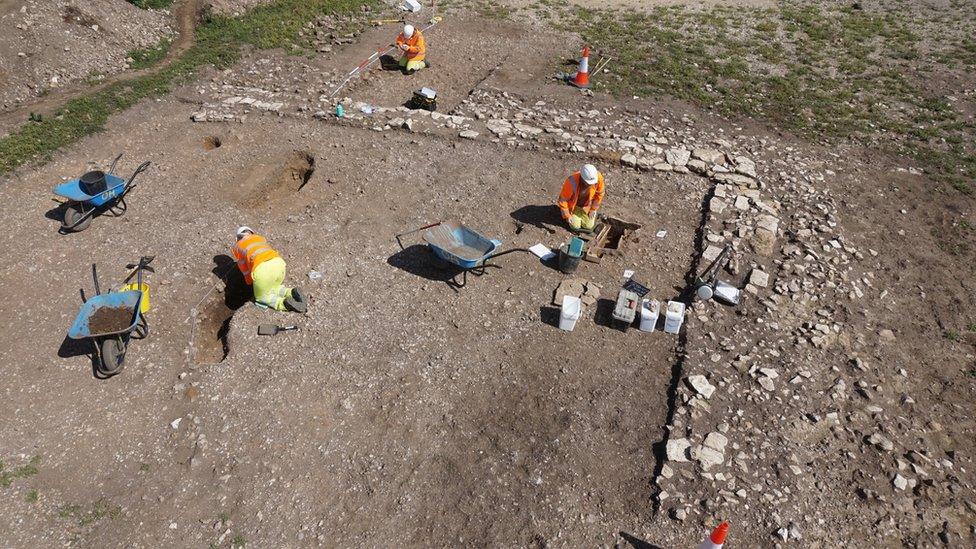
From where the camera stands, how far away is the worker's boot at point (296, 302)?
27.3 ft

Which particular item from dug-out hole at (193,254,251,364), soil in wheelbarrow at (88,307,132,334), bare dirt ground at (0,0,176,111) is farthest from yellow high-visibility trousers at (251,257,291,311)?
bare dirt ground at (0,0,176,111)

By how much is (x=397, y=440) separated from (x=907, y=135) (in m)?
14.4

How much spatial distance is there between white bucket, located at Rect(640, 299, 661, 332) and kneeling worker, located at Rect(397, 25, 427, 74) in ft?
34.2

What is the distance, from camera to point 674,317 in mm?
8156

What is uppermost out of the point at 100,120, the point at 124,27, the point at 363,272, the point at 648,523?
the point at 124,27

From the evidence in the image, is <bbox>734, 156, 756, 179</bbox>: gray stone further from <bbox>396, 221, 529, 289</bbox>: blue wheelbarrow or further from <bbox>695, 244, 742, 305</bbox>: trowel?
<bbox>396, 221, 529, 289</bbox>: blue wheelbarrow

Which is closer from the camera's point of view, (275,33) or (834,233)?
(834,233)

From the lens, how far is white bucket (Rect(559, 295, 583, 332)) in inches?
323

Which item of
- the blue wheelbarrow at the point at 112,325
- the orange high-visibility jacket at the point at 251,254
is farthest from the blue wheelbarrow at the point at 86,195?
the orange high-visibility jacket at the point at 251,254

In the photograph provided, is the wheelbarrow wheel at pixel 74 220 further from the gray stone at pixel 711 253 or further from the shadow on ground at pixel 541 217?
the gray stone at pixel 711 253

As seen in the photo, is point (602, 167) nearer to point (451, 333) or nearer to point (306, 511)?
point (451, 333)

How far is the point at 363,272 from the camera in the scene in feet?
30.1

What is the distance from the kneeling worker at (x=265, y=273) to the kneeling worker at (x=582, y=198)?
4929 mm

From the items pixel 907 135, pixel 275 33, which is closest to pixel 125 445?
pixel 275 33
